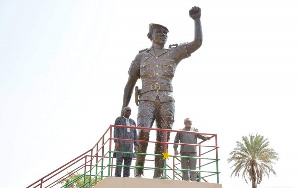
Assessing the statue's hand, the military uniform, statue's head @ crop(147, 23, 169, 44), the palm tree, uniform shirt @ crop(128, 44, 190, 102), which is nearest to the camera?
the military uniform

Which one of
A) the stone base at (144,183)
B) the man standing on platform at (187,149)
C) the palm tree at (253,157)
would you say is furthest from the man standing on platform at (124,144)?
the palm tree at (253,157)

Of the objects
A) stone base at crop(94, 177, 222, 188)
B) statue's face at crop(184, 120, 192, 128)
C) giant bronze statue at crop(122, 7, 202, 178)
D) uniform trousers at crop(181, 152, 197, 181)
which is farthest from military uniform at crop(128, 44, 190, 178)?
stone base at crop(94, 177, 222, 188)

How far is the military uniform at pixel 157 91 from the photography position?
348 inches

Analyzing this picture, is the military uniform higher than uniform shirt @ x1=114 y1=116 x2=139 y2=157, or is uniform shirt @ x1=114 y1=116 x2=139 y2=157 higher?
the military uniform

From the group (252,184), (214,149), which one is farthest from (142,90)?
(252,184)

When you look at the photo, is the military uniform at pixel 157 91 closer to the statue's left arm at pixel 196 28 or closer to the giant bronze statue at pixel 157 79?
the giant bronze statue at pixel 157 79

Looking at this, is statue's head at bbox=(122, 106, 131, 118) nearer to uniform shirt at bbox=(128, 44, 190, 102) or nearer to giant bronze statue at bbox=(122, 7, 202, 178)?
giant bronze statue at bbox=(122, 7, 202, 178)

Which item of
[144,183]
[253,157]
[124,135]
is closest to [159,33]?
[124,135]

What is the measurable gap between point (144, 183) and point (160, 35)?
3522 mm

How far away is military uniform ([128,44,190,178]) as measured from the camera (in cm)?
884

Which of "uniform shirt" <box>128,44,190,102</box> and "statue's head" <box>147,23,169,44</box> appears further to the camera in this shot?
"statue's head" <box>147,23,169,44</box>

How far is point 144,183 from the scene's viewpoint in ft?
25.0

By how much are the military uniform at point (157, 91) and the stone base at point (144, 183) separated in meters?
0.91

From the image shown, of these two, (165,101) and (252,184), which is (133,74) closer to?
(165,101)
